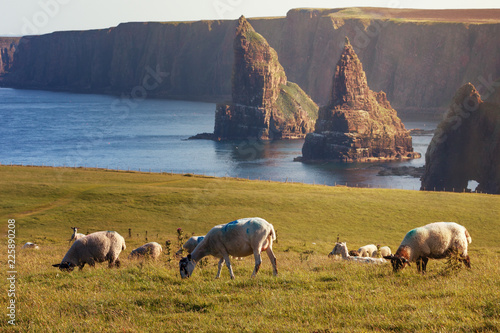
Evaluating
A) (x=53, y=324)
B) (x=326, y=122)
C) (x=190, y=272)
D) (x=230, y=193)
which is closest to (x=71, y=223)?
(x=230, y=193)

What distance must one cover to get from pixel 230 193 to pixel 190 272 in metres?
34.8

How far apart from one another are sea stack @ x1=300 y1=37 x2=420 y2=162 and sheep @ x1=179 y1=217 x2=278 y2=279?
556ft

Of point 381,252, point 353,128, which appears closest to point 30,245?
point 381,252

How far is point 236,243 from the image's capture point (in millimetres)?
16781

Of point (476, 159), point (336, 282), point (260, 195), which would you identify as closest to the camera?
point (336, 282)

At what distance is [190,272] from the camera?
1662 centimetres

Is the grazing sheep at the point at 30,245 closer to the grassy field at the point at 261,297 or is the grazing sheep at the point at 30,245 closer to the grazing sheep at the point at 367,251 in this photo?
the grassy field at the point at 261,297

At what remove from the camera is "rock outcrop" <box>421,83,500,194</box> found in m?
113

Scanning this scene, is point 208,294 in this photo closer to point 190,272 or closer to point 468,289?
point 190,272

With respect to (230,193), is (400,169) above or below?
below

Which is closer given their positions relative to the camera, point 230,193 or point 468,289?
point 468,289

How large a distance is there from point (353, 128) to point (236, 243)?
6958 inches

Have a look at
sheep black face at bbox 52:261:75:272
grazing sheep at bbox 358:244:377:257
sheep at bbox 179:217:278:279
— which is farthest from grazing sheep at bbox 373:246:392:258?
sheep black face at bbox 52:261:75:272

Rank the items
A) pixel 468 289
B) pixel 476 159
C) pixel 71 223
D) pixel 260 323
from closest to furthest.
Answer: pixel 260 323, pixel 468 289, pixel 71 223, pixel 476 159
